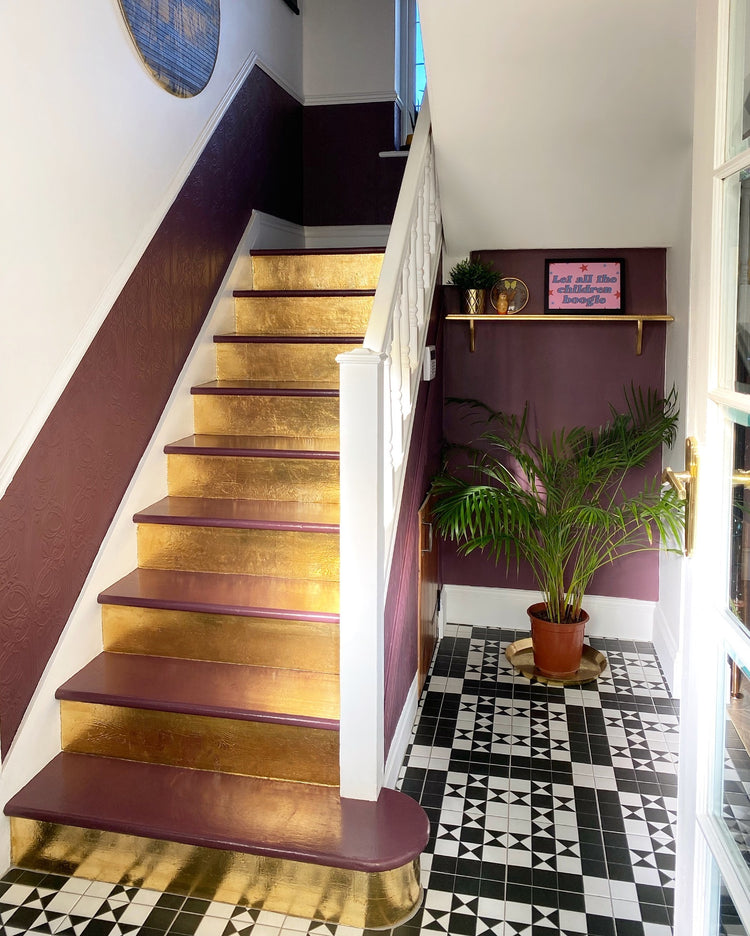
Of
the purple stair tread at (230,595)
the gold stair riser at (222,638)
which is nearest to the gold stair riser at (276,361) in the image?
the purple stair tread at (230,595)

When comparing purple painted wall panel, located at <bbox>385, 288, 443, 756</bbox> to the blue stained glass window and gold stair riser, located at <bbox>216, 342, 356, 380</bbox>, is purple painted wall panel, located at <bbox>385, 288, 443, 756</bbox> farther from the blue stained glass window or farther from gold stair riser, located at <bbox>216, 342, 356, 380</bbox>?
the blue stained glass window

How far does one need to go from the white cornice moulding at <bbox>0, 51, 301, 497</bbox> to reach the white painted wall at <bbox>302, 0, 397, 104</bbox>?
1074mm

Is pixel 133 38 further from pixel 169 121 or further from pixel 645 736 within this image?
pixel 645 736

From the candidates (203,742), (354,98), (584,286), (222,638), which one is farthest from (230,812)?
(354,98)

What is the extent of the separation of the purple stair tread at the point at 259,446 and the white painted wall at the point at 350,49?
7.67 ft

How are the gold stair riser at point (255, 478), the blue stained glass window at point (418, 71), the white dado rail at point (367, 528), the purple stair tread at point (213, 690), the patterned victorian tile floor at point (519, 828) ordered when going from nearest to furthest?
the patterned victorian tile floor at point (519, 828)
the white dado rail at point (367, 528)
the purple stair tread at point (213, 690)
the gold stair riser at point (255, 478)
the blue stained glass window at point (418, 71)

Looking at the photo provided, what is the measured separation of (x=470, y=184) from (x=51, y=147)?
1667 mm

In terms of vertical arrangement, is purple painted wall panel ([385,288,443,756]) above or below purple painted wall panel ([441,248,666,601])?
below

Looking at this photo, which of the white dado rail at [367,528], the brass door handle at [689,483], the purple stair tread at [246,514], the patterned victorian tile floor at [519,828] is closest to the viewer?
the brass door handle at [689,483]

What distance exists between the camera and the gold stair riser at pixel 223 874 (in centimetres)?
200

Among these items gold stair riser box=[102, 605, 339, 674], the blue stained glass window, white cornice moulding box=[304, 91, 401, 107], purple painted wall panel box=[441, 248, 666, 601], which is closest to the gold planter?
purple painted wall panel box=[441, 248, 666, 601]

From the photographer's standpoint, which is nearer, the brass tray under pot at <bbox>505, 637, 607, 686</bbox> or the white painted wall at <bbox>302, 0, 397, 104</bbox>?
the brass tray under pot at <bbox>505, 637, 607, 686</bbox>

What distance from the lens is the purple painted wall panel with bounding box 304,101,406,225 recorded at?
178 inches

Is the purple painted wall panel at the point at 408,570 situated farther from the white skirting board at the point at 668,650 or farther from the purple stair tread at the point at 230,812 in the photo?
the white skirting board at the point at 668,650
